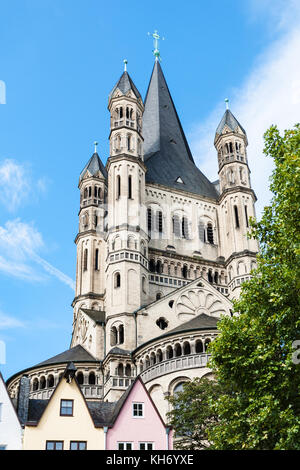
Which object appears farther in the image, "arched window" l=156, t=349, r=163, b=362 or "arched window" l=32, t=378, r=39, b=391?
"arched window" l=32, t=378, r=39, b=391

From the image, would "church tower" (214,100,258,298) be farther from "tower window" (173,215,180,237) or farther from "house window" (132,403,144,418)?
"house window" (132,403,144,418)

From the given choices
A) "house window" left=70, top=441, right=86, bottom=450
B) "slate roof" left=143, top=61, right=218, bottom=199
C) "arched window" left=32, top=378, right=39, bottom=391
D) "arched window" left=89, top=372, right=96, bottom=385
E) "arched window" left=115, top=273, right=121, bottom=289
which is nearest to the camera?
"house window" left=70, top=441, right=86, bottom=450

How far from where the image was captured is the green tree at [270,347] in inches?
762

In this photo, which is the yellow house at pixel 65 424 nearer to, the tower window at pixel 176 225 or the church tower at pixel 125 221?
the church tower at pixel 125 221

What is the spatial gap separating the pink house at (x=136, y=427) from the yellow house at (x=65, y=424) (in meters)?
0.65

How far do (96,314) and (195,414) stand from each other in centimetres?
2277

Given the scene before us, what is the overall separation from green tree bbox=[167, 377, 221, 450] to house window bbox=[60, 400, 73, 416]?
661 centimetres

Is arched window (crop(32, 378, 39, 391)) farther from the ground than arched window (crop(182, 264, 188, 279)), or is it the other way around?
arched window (crop(182, 264, 188, 279))

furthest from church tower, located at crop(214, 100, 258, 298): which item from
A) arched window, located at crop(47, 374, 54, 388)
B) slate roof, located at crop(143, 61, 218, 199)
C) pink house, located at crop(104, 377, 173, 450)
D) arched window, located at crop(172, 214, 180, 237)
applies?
pink house, located at crop(104, 377, 173, 450)

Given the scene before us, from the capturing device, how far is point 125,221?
51.2 m

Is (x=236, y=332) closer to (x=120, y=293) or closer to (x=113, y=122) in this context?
(x=120, y=293)

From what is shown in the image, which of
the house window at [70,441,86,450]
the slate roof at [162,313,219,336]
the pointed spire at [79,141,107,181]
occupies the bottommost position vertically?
the house window at [70,441,86,450]

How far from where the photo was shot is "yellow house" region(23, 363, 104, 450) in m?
25.8

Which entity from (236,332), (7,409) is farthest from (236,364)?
(7,409)
